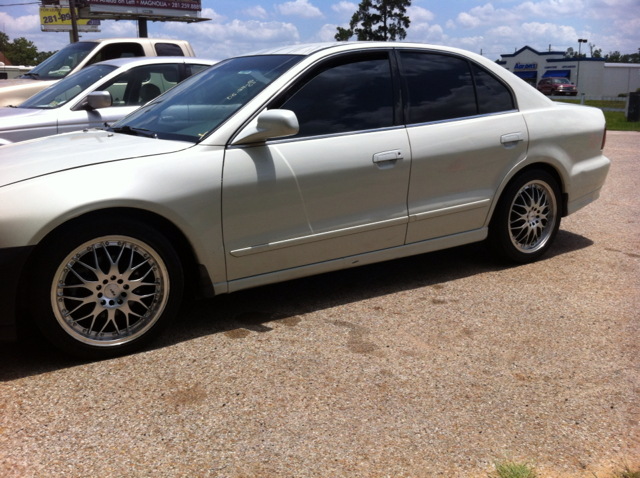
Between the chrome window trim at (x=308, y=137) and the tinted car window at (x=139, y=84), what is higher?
the tinted car window at (x=139, y=84)

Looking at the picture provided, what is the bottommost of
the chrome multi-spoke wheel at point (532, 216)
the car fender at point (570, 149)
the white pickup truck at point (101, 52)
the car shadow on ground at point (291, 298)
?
the car shadow on ground at point (291, 298)

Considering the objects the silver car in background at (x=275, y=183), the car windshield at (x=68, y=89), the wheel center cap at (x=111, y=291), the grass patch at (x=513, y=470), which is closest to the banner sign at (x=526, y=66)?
the car windshield at (x=68, y=89)

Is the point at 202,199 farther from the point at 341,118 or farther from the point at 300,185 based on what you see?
the point at 341,118

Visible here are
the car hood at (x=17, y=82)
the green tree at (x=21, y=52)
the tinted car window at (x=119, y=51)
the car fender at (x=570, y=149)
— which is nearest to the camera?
the car fender at (x=570, y=149)

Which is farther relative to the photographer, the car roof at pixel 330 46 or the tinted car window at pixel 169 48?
the tinted car window at pixel 169 48

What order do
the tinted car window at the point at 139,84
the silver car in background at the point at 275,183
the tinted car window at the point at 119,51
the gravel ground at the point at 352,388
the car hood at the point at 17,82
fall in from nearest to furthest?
the gravel ground at the point at 352,388 → the silver car in background at the point at 275,183 → the tinted car window at the point at 139,84 → the car hood at the point at 17,82 → the tinted car window at the point at 119,51

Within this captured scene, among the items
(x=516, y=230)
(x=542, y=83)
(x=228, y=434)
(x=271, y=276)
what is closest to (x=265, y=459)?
(x=228, y=434)

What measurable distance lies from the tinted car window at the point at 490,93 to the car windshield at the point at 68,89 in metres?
4.53

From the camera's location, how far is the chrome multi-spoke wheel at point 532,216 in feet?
16.7

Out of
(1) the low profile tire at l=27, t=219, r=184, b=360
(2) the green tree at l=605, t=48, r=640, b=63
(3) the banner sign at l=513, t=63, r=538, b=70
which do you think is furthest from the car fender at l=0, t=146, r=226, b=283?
(2) the green tree at l=605, t=48, r=640, b=63

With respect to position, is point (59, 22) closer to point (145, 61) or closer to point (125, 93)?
point (145, 61)

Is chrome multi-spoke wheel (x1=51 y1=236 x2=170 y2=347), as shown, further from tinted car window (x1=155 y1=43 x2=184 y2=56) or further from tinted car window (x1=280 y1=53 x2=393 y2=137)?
tinted car window (x1=155 y1=43 x2=184 y2=56)

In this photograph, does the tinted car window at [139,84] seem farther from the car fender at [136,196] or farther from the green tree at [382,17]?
the green tree at [382,17]

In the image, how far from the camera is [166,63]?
313 inches
